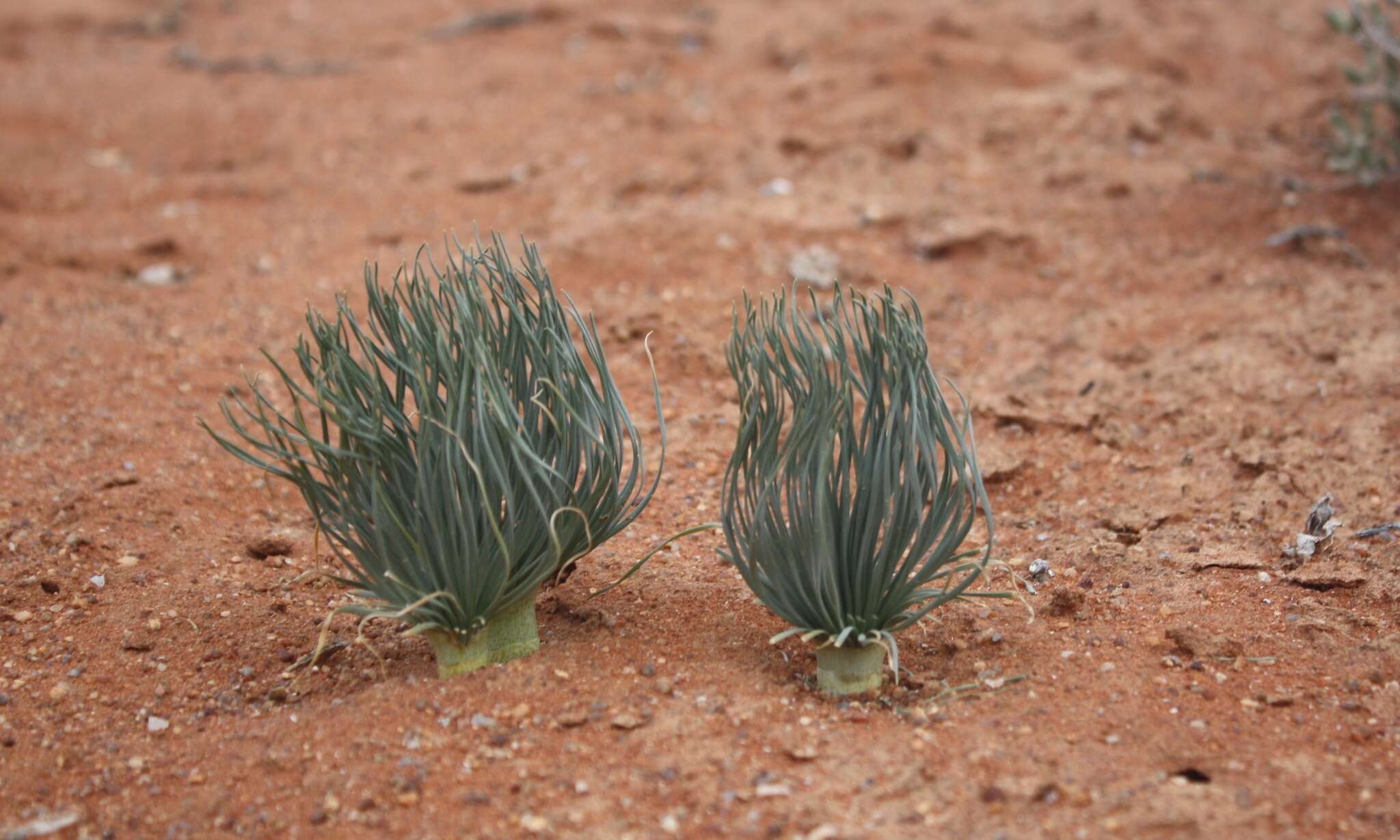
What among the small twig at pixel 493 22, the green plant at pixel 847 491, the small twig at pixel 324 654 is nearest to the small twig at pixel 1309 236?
the green plant at pixel 847 491

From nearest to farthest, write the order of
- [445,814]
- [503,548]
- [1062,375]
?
[445,814], [503,548], [1062,375]

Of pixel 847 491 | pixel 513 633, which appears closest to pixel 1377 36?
pixel 847 491

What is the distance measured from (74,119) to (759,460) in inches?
219

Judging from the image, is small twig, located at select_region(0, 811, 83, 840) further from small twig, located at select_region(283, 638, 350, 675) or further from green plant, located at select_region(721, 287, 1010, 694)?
green plant, located at select_region(721, 287, 1010, 694)

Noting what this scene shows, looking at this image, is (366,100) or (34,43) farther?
(34,43)

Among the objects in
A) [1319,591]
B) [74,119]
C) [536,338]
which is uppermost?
[74,119]

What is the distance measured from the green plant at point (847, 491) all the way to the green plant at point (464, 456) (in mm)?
247

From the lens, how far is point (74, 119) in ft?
22.1

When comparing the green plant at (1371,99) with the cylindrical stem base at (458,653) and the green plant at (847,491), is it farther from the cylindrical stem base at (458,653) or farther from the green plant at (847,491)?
the cylindrical stem base at (458,653)

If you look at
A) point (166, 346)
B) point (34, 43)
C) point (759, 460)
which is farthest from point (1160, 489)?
point (34, 43)

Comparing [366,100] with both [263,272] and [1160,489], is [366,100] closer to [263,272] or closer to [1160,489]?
[263,272]

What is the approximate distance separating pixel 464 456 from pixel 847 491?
779 mm

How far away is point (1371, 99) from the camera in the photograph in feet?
16.9

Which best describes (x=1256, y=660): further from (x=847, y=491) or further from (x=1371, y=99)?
(x=1371, y=99)
